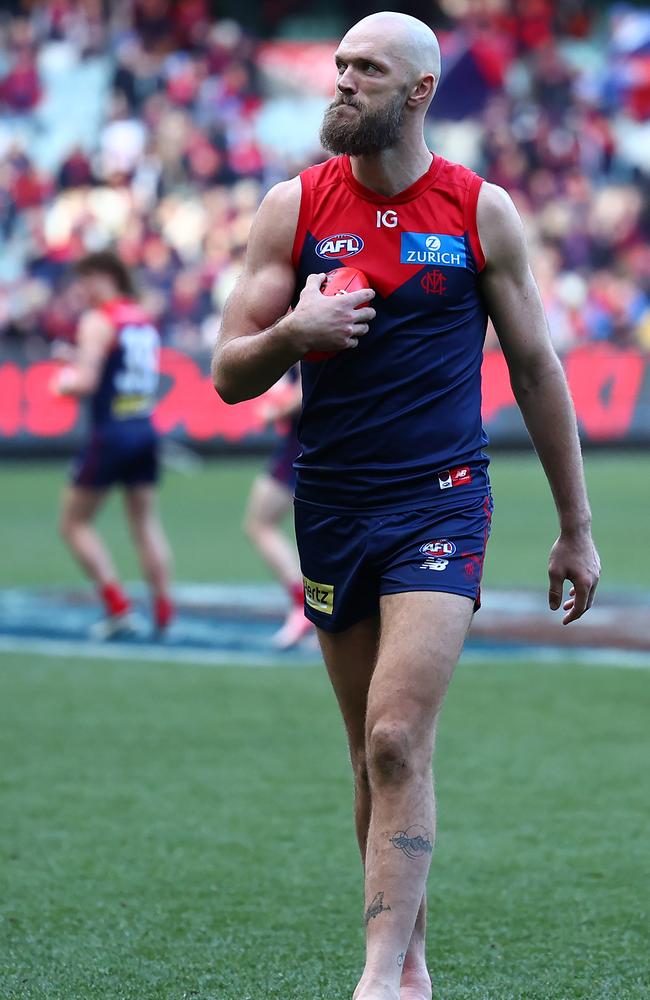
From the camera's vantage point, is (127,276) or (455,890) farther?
(127,276)

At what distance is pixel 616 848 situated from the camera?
19.1ft

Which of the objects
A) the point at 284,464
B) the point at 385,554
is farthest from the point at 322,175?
the point at 284,464

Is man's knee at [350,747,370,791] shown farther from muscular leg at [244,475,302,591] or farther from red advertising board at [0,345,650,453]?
red advertising board at [0,345,650,453]

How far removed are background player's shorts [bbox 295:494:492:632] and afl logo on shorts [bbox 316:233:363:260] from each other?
636mm

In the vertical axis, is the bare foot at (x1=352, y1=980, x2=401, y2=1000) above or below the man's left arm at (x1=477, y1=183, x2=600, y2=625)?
below

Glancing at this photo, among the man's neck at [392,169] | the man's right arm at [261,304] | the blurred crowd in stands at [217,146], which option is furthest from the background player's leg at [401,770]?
the blurred crowd in stands at [217,146]

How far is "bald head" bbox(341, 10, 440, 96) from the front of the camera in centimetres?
416

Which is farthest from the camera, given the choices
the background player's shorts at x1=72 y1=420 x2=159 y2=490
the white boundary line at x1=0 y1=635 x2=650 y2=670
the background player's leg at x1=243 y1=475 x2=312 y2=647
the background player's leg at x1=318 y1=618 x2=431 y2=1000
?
the background player's shorts at x1=72 y1=420 x2=159 y2=490

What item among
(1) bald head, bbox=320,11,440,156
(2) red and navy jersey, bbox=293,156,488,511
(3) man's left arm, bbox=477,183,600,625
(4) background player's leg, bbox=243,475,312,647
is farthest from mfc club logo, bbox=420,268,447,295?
(4) background player's leg, bbox=243,475,312,647

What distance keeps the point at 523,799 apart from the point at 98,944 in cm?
224

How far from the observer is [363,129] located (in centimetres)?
414

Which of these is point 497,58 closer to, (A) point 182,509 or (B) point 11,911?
(A) point 182,509

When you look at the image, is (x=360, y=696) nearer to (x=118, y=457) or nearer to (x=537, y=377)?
(x=537, y=377)

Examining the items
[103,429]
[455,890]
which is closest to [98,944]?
[455,890]
